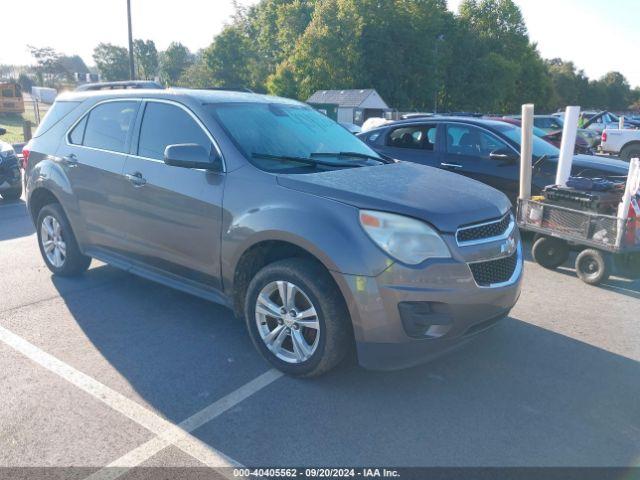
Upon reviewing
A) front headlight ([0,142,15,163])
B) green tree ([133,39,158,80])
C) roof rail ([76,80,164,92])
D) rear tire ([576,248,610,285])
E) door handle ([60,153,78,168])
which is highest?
green tree ([133,39,158,80])

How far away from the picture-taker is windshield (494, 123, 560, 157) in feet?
24.2

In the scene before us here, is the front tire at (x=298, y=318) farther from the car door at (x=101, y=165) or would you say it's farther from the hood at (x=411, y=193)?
the car door at (x=101, y=165)

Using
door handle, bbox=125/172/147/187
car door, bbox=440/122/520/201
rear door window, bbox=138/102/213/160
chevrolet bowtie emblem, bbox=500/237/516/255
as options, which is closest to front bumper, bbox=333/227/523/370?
chevrolet bowtie emblem, bbox=500/237/516/255

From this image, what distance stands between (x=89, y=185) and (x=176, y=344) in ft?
5.75

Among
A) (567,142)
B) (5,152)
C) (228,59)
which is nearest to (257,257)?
(567,142)

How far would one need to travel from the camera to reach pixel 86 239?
502 centimetres

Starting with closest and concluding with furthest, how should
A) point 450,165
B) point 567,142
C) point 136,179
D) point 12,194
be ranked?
point 136,179
point 567,142
point 450,165
point 12,194

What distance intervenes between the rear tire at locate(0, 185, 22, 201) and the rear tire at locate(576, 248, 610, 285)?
9297 mm

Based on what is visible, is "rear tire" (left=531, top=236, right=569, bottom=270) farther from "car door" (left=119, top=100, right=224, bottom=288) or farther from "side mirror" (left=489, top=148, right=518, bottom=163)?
"car door" (left=119, top=100, right=224, bottom=288)

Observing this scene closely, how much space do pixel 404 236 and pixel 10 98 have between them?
41.7 meters

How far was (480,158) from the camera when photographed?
7.50 m

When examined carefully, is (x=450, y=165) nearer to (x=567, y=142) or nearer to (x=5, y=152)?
(x=567, y=142)

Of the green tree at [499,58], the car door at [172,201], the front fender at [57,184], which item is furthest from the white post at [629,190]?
the green tree at [499,58]

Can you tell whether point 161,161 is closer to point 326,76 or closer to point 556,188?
point 556,188
